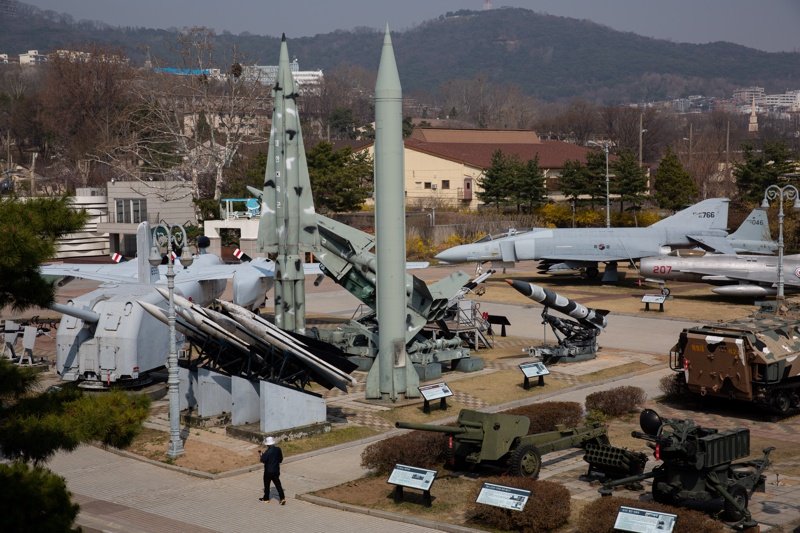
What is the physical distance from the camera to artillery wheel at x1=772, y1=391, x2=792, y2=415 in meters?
23.9

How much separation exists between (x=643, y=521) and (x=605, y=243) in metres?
35.7

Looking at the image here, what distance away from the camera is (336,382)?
23422 millimetres

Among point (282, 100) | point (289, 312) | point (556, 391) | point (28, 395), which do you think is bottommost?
point (556, 391)

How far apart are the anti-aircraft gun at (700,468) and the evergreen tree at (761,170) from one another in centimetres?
5600

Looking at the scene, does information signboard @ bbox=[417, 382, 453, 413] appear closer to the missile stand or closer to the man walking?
the man walking

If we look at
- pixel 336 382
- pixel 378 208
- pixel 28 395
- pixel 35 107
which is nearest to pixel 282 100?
pixel 378 208

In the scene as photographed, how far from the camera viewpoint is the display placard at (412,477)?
1777 centimetres

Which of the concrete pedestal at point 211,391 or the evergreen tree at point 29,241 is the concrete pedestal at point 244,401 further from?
the evergreen tree at point 29,241

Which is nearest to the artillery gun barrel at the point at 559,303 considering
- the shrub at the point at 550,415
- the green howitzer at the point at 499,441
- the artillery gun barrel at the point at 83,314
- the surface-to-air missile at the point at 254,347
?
the shrub at the point at 550,415

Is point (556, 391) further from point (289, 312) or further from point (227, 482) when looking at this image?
point (227, 482)

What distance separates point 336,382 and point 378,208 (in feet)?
15.8

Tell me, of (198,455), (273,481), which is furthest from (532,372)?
(273,481)

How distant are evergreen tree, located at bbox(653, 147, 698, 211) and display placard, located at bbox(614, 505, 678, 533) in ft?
207

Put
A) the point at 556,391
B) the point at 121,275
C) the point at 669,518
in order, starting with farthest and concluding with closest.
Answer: the point at 121,275 → the point at 556,391 → the point at 669,518
